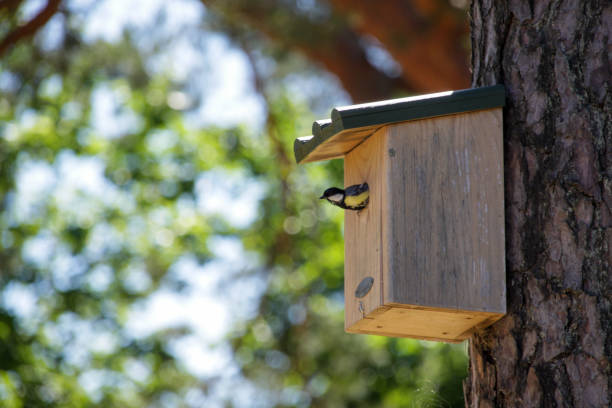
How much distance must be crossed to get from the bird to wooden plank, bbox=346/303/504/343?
1.15ft

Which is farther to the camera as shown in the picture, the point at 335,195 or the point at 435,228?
the point at 335,195

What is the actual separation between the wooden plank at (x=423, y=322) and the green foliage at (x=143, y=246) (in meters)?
4.59

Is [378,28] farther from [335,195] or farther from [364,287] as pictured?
[364,287]

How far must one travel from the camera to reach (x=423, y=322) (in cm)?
254

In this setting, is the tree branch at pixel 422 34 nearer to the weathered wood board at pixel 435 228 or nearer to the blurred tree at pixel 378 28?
the blurred tree at pixel 378 28

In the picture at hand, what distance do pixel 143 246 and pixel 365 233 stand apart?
314 inches

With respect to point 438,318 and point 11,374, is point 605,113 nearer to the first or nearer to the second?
point 438,318

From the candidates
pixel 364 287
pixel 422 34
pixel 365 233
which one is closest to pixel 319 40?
pixel 422 34

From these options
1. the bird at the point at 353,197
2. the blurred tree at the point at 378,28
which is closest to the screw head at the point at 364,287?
the bird at the point at 353,197

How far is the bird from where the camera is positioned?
2.65 meters

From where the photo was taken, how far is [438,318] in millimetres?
2492

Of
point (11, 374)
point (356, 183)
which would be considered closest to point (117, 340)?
point (11, 374)

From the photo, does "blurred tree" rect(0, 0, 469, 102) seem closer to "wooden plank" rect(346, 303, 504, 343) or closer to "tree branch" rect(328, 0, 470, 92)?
"tree branch" rect(328, 0, 470, 92)

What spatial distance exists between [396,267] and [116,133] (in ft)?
27.4
